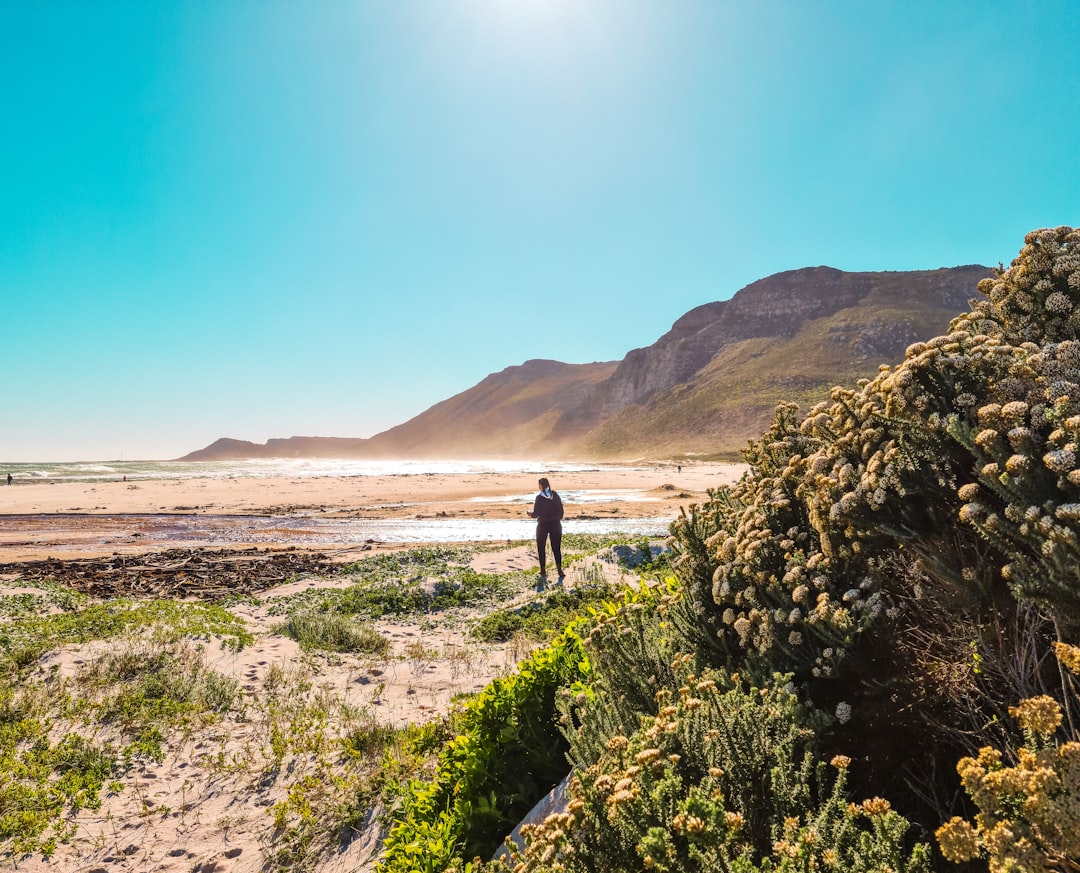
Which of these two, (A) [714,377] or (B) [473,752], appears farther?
(A) [714,377]

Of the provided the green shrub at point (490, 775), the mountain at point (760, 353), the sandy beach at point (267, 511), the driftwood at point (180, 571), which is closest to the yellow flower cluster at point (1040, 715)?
the green shrub at point (490, 775)

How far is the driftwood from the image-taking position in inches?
555

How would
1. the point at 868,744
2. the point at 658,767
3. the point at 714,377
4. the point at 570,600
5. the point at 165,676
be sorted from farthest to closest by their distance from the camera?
the point at 714,377, the point at 570,600, the point at 165,676, the point at 868,744, the point at 658,767

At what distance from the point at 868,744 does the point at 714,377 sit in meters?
128

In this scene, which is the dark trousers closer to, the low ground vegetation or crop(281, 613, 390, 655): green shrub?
crop(281, 613, 390, 655): green shrub

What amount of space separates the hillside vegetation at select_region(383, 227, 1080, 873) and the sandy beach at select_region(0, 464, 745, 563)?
1309 cm

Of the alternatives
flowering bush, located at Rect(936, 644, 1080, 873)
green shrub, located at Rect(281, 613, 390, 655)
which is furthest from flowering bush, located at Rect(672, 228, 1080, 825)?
green shrub, located at Rect(281, 613, 390, 655)

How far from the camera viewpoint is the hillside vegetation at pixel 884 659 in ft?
5.23

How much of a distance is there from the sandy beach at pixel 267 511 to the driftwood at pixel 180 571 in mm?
1751

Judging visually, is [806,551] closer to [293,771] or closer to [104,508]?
[293,771]

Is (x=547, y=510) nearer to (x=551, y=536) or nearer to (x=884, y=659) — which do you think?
(x=551, y=536)

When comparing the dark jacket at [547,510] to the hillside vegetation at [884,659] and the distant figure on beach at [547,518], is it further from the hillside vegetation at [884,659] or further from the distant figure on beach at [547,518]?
the hillside vegetation at [884,659]

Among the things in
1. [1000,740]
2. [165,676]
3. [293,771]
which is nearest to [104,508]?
[165,676]

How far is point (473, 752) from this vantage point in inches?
142
